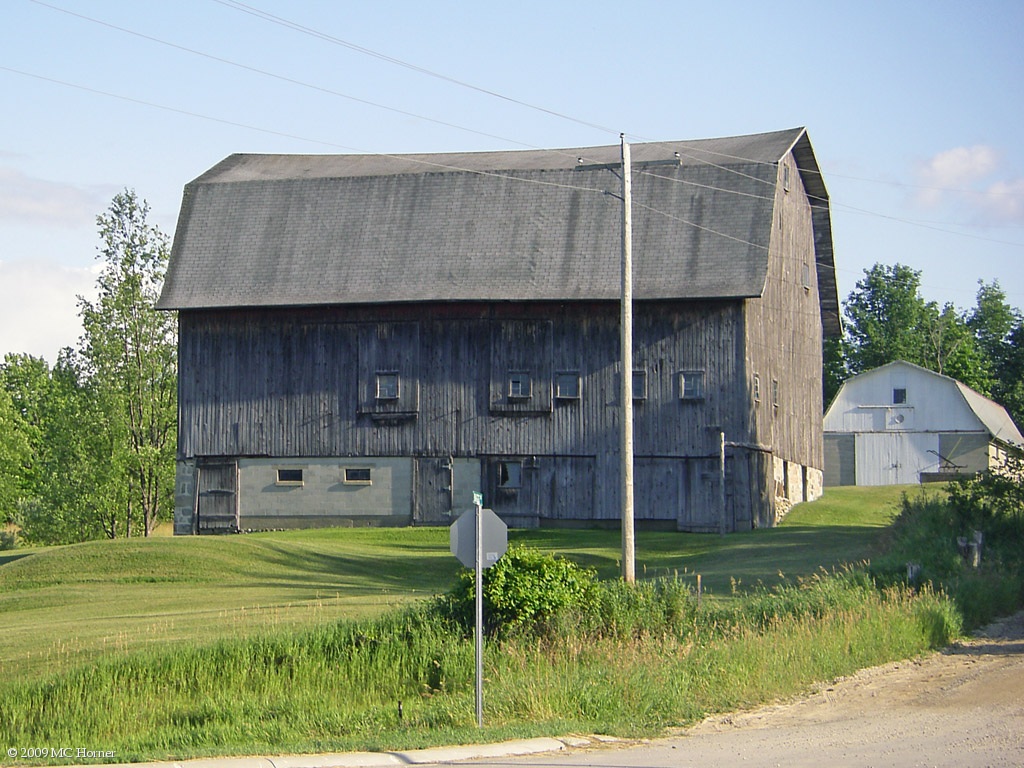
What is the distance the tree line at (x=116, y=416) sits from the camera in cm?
5734

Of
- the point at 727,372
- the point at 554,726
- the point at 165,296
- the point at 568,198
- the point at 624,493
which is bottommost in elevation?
the point at 554,726

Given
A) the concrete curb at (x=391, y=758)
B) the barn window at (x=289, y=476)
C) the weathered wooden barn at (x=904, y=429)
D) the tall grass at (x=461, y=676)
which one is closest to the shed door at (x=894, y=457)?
the weathered wooden barn at (x=904, y=429)

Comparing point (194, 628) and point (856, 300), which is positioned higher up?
point (856, 300)

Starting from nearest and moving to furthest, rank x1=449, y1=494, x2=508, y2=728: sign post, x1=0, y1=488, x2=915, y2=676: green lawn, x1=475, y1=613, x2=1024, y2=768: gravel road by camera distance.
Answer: x1=475, y1=613, x2=1024, y2=768: gravel road, x1=449, y1=494, x2=508, y2=728: sign post, x1=0, y1=488, x2=915, y2=676: green lawn

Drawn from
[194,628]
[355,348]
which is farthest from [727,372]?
[194,628]

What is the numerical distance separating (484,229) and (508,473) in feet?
27.0

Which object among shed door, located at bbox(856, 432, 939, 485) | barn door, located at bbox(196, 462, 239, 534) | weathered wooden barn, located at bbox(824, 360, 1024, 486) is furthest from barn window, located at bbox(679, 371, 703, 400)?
shed door, located at bbox(856, 432, 939, 485)

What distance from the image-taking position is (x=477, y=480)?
44.7 meters

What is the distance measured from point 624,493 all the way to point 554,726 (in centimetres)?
1038

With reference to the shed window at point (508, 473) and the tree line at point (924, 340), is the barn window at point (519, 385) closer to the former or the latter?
the shed window at point (508, 473)

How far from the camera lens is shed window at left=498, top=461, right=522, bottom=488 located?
4441 centimetres

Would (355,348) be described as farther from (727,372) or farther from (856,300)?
(856,300)

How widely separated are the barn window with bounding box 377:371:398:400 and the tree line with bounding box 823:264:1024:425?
173ft

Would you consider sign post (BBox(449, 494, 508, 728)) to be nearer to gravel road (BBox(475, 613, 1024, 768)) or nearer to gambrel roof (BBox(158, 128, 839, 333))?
gravel road (BBox(475, 613, 1024, 768))
